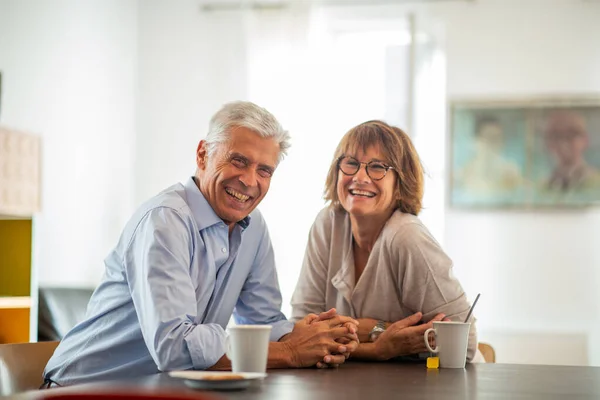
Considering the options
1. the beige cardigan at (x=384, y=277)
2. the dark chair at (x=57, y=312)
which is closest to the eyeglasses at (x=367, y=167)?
the beige cardigan at (x=384, y=277)

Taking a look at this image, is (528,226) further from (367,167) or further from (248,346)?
(248,346)

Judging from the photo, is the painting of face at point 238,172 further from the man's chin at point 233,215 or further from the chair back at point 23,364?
the chair back at point 23,364

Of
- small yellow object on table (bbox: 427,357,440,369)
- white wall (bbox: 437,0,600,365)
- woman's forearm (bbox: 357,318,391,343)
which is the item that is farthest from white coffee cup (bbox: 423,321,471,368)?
white wall (bbox: 437,0,600,365)

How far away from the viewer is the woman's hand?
2117 mm

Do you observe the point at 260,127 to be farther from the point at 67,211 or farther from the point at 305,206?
the point at 305,206

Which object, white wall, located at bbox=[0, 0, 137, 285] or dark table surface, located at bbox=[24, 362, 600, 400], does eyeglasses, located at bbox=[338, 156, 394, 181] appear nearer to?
dark table surface, located at bbox=[24, 362, 600, 400]

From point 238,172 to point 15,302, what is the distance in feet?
5.74

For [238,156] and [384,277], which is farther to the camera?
[384,277]

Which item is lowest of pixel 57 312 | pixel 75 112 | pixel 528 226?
pixel 57 312

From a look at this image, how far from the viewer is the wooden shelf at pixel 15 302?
10.9 ft

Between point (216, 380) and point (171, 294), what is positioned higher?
point (171, 294)

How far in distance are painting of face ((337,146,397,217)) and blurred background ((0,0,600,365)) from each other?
253 centimetres

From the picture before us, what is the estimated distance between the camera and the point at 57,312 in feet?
12.1

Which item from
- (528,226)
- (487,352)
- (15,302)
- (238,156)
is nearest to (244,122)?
(238,156)
